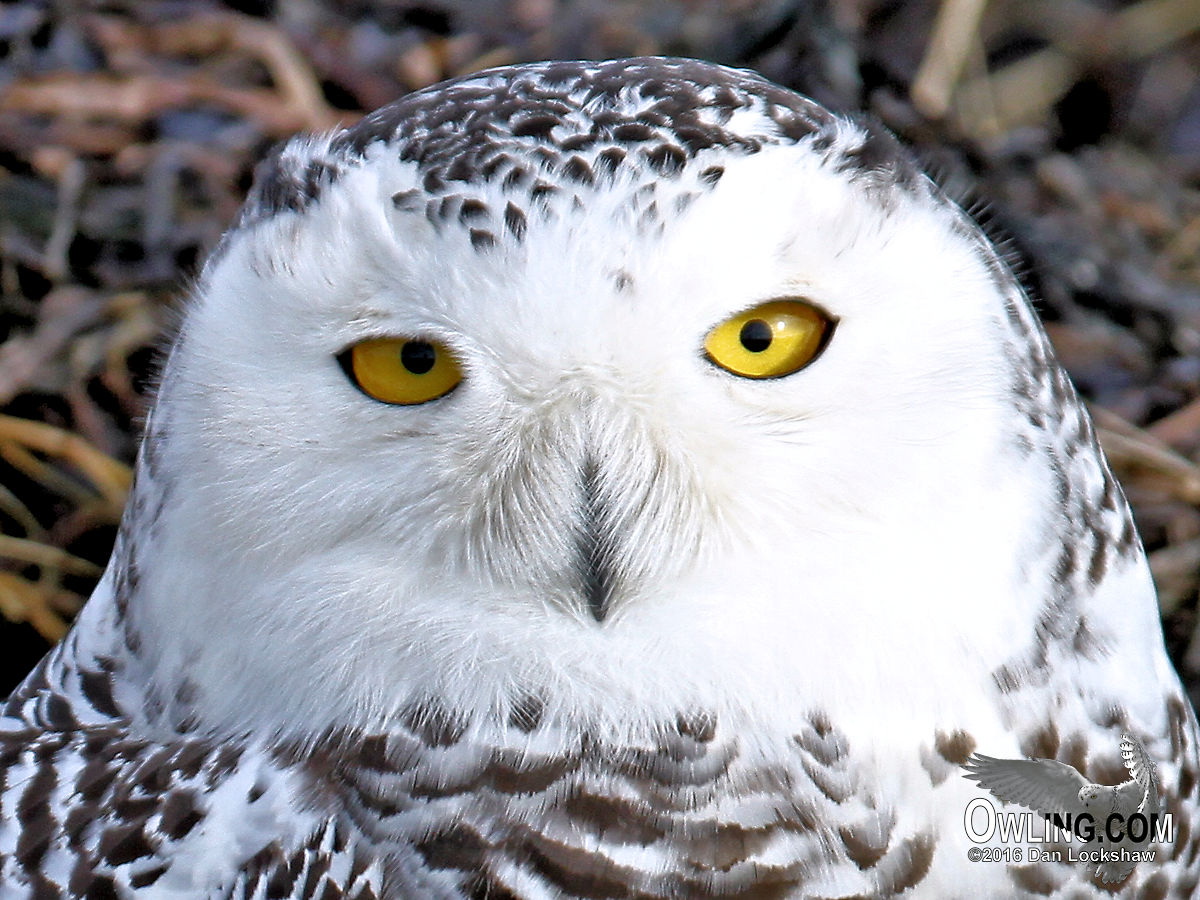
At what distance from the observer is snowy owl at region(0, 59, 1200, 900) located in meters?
1.15

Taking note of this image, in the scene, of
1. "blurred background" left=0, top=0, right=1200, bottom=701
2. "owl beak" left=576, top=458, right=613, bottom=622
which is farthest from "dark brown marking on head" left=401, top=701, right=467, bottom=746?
"blurred background" left=0, top=0, right=1200, bottom=701

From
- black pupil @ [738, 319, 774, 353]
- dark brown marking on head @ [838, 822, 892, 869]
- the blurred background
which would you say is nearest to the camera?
black pupil @ [738, 319, 774, 353]

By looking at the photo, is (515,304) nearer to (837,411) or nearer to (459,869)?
(837,411)

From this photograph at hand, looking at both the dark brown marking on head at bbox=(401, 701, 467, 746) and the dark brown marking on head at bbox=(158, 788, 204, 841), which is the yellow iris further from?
the dark brown marking on head at bbox=(158, 788, 204, 841)

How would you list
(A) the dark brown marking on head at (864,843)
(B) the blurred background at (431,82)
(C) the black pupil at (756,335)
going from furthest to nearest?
(B) the blurred background at (431,82) < (A) the dark brown marking on head at (864,843) < (C) the black pupil at (756,335)

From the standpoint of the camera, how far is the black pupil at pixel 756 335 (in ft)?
3.72

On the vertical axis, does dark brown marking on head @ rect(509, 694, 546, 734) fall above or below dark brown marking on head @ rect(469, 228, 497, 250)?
below

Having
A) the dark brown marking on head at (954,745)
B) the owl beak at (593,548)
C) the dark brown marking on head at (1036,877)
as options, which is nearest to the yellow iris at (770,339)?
the owl beak at (593,548)

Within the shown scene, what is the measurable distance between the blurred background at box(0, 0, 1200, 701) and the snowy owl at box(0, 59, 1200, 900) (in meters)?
1.11

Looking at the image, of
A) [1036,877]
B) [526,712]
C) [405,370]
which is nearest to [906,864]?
[1036,877]

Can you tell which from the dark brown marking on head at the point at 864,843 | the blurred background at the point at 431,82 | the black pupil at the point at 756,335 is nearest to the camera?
the black pupil at the point at 756,335

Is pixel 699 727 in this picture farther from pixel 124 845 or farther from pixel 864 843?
pixel 124 845

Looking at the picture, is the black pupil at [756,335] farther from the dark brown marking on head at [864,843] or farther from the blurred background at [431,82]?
the blurred background at [431,82]

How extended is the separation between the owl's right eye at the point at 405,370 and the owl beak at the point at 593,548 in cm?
14
